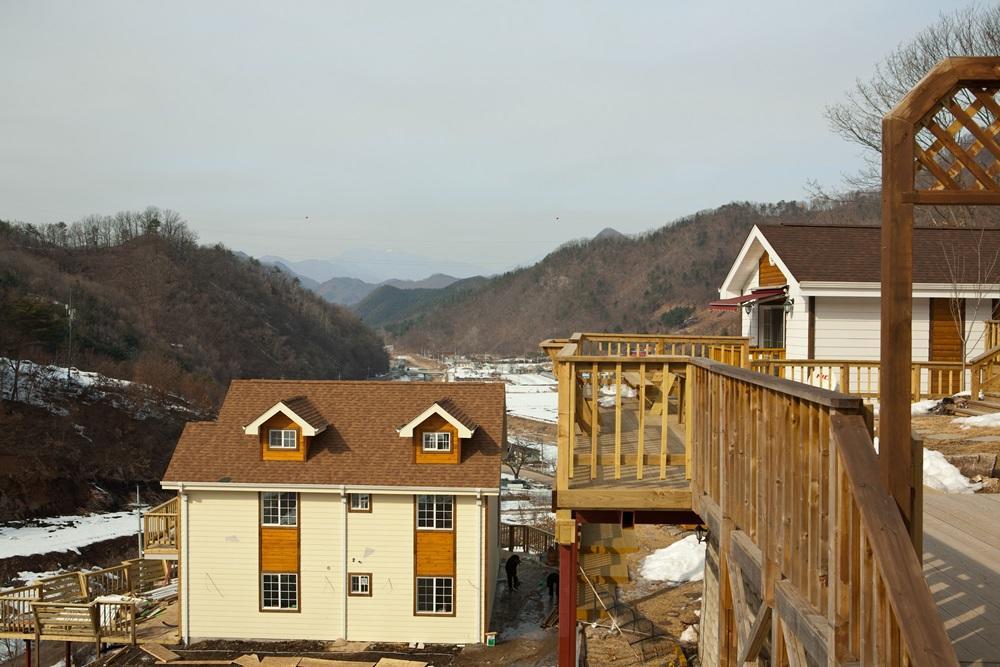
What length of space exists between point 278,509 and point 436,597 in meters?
4.55

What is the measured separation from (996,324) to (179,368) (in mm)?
73946

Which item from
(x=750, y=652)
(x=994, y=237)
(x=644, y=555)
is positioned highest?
(x=994, y=237)

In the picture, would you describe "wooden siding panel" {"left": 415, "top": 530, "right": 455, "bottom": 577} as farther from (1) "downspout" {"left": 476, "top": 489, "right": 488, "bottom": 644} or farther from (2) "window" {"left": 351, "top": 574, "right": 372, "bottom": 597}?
(2) "window" {"left": 351, "top": 574, "right": 372, "bottom": 597}

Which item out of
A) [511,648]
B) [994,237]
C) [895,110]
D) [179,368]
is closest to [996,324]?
[994,237]

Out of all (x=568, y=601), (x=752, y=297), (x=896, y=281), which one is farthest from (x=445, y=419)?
(x=896, y=281)

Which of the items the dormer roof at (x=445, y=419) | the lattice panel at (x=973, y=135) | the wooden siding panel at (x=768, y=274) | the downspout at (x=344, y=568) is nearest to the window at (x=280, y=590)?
the downspout at (x=344, y=568)

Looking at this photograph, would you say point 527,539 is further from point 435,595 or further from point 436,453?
point 436,453

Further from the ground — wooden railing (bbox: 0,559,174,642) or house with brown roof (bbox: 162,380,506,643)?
house with brown roof (bbox: 162,380,506,643)

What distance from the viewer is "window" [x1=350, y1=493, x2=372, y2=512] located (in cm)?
1914

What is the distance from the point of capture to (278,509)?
63.7ft

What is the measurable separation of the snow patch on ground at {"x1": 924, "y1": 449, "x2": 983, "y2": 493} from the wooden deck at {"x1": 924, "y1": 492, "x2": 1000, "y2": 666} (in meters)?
1.70

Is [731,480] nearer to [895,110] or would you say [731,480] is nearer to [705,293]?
[895,110]

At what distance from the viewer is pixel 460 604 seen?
62.0 feet

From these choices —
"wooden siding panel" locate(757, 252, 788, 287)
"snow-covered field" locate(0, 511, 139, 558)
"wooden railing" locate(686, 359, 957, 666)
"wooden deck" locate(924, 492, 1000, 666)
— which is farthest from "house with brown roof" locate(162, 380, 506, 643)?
"snow-covered field" locate(0, 511, 139, 558)
